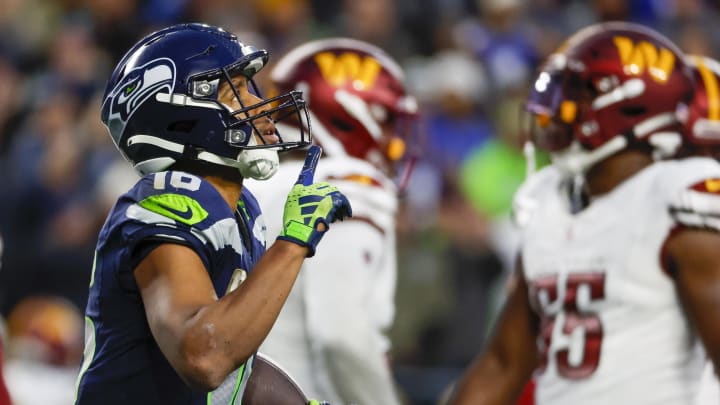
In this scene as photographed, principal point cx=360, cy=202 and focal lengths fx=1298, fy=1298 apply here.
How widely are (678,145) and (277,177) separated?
4.54 ft

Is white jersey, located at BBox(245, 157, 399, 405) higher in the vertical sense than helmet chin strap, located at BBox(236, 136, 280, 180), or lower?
lower

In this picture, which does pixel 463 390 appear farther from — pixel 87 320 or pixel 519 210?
pixel 87 320

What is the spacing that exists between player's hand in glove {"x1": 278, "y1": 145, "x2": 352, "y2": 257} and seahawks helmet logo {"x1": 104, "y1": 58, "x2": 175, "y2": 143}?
1.38ft

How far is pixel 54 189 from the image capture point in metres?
9.50

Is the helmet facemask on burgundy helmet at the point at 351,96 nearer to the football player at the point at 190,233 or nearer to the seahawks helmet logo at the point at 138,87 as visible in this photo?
the football player at the point at 190,233

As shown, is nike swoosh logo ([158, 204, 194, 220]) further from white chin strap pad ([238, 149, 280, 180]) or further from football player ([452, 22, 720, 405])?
football player ([452, 22, 720, 405])

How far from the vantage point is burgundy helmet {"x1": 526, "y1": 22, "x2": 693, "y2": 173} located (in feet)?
14.1

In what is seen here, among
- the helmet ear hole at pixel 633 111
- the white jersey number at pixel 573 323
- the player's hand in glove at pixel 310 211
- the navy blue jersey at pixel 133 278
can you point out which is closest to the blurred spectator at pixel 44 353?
the white jersey number at pixel 573 323

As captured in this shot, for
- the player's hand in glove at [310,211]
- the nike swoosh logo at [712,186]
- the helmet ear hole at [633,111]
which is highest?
the player's hand in glove at [310,211]

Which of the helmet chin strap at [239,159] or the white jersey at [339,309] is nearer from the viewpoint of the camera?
the helmet chin strap at [239,159]

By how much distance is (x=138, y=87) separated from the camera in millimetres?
3221

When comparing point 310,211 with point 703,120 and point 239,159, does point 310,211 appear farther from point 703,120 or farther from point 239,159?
point 703,120

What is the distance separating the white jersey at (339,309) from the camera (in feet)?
14.4

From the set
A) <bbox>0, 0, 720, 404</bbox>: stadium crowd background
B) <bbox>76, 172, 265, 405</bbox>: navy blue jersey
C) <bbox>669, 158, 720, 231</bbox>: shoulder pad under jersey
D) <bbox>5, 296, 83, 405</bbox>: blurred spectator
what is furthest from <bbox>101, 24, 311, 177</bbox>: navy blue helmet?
<bbox>5, 296, 83, 405</bbox>: blurred spectator
